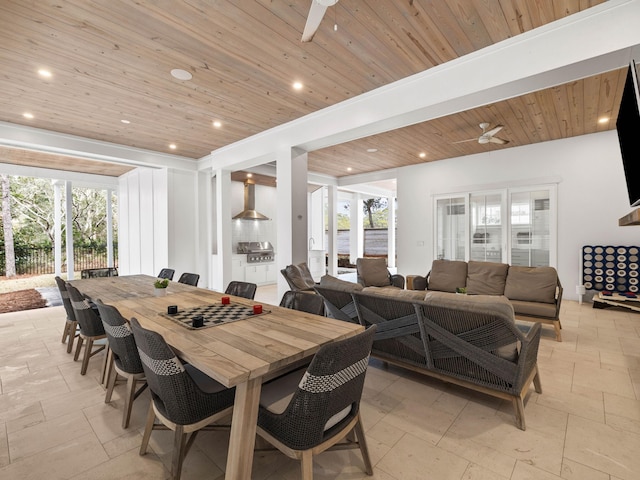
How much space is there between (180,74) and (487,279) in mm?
4640

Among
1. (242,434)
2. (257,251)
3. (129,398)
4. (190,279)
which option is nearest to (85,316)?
(129,398)

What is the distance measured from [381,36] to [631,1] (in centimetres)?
172

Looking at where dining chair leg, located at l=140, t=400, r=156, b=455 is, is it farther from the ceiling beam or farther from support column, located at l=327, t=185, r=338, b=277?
support column, located at l=327, t=185, r=338, b=277

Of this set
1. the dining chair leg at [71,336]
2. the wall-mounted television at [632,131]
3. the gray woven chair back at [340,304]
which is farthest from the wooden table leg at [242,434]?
the dining chair leg at [71,336]

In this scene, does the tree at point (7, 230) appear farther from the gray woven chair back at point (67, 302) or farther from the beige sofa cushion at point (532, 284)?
the beige sofa cushion at point (532, 284)

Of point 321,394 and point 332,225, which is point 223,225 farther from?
point 321,394

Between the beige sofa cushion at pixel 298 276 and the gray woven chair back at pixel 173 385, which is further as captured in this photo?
the beige sofa cushion at pixel 298 276

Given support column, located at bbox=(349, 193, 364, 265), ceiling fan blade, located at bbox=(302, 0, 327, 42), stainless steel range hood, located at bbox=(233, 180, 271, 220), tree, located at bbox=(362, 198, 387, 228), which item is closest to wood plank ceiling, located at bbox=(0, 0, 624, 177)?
ceiling fan blade, located at bbox=(302, 0, 327, 42)

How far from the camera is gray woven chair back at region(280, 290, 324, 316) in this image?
2443 mm

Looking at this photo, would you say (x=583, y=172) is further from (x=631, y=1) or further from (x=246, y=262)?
(x=246, y=262)

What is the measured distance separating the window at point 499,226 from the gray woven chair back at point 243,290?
5.29m

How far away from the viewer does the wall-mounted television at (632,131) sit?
2.01 meters

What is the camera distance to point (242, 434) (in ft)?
4.44

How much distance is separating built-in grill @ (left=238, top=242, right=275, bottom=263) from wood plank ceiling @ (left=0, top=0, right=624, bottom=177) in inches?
120
